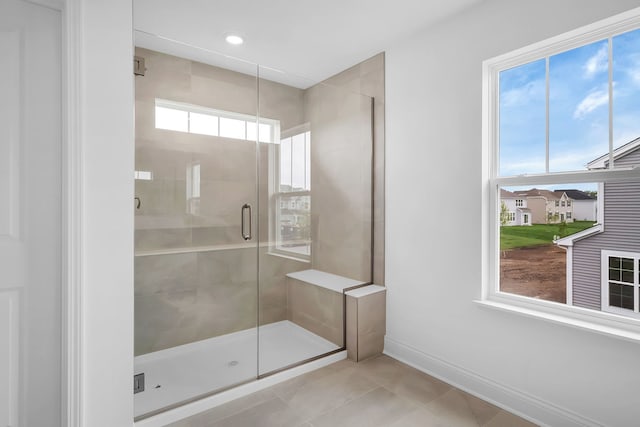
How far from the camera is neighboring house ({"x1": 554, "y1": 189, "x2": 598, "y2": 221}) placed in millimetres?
1750

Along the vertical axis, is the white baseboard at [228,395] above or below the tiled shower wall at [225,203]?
below

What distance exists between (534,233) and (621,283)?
0.47 metres

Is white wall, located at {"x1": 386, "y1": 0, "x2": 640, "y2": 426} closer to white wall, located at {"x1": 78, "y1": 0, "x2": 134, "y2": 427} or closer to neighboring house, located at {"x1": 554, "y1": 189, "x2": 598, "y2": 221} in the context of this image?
neighboring house, located at {"x1": 554, "y1": 189, "x2": 598, "y2": 221}

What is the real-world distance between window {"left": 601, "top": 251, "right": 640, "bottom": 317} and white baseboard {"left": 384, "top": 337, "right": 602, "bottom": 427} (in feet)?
1.99

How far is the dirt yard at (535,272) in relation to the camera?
1.87 meters

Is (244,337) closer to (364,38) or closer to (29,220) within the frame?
(29,220)

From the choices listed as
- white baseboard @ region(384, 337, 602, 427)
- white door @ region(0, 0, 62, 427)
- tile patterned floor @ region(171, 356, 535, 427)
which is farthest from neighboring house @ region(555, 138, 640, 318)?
white door @ region(0, 0, 62, 427)

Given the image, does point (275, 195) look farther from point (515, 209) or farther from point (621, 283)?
point (621, 283)

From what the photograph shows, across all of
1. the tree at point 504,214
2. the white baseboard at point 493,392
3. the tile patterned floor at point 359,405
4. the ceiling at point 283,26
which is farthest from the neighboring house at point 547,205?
the ceiling at point 283,26

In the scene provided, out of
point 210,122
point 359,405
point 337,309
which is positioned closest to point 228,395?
point 359,405

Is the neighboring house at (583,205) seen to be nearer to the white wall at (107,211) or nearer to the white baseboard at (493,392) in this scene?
the white baseboard at (493,392)

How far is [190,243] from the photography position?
7.34 feet

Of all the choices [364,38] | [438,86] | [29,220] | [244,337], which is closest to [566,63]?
[438,86]

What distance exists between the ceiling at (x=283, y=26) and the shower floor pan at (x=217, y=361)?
6.46ft
